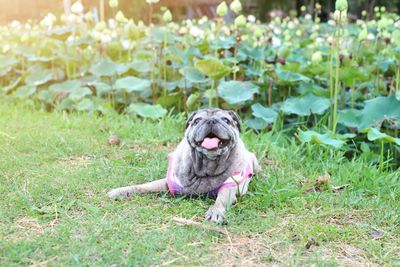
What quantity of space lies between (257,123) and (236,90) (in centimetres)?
31

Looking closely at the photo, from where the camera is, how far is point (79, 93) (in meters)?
5.10

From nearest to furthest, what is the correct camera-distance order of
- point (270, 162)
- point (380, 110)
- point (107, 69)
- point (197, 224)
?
point (197, 224)
point (270, 162)
point (380, 110)
point (107, 69)

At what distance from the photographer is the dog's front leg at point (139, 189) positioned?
3002 millimetres

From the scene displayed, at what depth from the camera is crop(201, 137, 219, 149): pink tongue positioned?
2750 millimetres

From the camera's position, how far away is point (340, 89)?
4668 millimetres

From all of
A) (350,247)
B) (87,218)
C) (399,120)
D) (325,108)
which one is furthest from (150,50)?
(350,247)

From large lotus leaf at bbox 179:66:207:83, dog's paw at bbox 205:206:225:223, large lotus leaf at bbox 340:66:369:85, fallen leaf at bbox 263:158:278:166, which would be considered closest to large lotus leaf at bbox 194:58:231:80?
large lotus leaf at bbox 179:66:207:83

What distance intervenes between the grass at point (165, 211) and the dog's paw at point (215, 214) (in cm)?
5

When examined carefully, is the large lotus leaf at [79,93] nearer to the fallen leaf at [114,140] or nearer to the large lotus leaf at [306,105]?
the fallen leaf at [114,140]

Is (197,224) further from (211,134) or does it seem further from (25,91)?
(25,91)

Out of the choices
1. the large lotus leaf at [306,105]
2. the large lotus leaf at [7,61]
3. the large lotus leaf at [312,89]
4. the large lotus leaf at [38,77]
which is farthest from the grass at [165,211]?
the large lotus leaf at [7,61]

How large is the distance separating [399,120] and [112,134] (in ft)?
6.78

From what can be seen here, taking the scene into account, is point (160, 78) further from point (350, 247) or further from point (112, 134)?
point (350, 247)

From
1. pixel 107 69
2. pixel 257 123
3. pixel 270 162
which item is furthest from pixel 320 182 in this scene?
pixel 107 69
